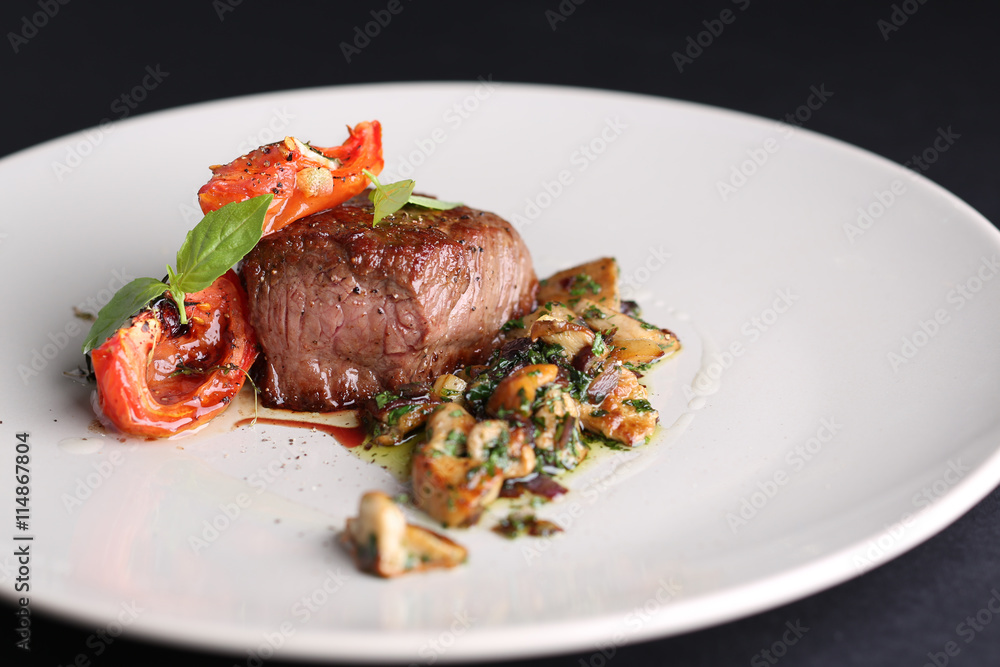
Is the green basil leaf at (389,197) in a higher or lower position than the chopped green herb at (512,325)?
higher

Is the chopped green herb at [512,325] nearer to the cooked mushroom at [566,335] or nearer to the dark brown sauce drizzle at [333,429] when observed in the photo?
the cooked mushroom at [566,335]

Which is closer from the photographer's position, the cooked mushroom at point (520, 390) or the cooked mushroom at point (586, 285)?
the cooked mushroom at point (520, 390)

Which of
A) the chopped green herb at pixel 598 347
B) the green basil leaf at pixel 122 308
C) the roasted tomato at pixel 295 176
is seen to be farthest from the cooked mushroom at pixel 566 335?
the green basil leaf at pixel 122 308

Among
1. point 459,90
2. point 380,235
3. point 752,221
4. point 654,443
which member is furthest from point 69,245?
point 752,221

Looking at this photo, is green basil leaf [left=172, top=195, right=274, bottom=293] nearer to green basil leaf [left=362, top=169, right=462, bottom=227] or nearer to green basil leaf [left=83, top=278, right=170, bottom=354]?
green basil leaf [left=83, top=278, right=170, bottom=354]

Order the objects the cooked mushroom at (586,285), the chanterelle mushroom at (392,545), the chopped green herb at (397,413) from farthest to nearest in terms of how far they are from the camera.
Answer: the cooked mushroom at (586,285)
the chopped green herb at (397,413)
the chanterelle mushroom at (392,545)

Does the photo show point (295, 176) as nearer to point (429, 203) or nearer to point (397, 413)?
point (429, 203)

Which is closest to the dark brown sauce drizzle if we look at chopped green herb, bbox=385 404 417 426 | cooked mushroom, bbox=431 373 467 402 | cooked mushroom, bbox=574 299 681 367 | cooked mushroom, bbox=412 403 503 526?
chopped green herb, bbox=385 404 417 426
